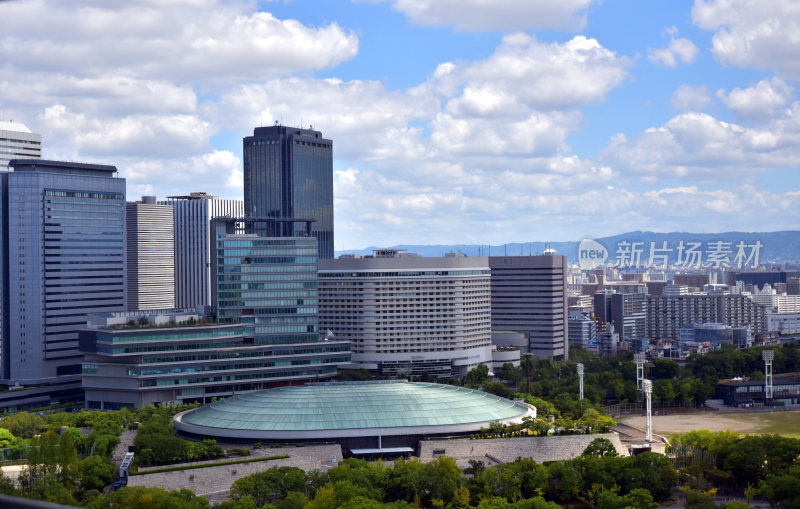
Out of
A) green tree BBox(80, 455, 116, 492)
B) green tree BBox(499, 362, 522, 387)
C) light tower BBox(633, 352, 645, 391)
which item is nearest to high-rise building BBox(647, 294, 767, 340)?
green tree BBox(499, 362, 522, 387)

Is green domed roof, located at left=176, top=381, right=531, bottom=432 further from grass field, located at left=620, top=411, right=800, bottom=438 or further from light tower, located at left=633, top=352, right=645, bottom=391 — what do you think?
light tower, located at left=633, top=352, right=645, bottom=391

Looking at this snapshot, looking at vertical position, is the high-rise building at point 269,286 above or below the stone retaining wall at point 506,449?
above

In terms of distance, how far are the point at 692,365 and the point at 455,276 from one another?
1318 inches

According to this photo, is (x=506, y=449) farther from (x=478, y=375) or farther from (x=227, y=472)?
(x=478, y=375)

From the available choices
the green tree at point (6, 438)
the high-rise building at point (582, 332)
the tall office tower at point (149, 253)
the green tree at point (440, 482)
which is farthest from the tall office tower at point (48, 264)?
the high-rise building at point (582, 332)

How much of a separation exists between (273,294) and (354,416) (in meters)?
36.8

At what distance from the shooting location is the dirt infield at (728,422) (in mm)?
88688

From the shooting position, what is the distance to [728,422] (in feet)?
311

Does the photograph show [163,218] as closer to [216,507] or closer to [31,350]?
[31,350]

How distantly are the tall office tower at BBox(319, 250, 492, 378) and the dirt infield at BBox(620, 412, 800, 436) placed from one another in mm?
30383

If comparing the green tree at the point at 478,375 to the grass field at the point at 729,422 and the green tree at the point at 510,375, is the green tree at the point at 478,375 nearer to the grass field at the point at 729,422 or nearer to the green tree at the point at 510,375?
the green tree at the point at 510,375

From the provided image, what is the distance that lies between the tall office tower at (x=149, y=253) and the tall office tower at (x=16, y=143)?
33.6 metres

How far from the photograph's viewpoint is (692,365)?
4857 inches

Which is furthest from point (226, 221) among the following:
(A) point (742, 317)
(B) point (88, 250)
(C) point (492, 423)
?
(A) point (742, 317)
